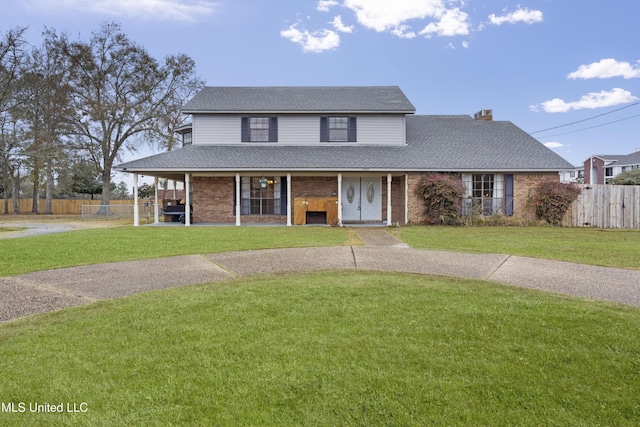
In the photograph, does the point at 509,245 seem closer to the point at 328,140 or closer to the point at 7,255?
the point at 328,140

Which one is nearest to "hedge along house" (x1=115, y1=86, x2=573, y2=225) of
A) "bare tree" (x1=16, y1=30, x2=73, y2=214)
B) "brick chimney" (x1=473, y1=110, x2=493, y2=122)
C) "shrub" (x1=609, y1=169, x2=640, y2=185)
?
"brick chimney" (x1=473, y1=110, x2=493, y2=122)

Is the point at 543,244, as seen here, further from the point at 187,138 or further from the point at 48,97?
the point at 48,97

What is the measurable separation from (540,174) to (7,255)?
19207mm

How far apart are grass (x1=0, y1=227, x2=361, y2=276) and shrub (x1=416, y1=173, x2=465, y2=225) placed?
586 centimetres

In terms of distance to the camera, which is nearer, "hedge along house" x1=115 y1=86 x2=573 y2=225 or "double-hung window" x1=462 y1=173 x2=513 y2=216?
"hedge along house" x1=115 y1=86 x2=573 y2=225

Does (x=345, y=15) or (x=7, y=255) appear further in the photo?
(x=345, y=15)

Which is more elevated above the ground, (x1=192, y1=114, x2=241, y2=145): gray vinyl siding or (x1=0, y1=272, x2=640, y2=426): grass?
(x1=192, y1=114, x2=241, y2=145): gray vinyl siding

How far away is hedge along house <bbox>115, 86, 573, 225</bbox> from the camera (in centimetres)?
1711

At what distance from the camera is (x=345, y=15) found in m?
18.3

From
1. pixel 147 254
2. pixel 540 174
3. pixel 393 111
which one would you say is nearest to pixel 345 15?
pixel 393 111

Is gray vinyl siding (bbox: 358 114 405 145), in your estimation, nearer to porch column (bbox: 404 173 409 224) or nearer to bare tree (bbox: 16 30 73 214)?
porch column (bbox: 404 173 409 224)

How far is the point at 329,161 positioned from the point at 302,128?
3.17 m

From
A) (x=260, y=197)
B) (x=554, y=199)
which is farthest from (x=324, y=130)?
(x=554, y=199)

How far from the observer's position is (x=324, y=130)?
1941 centimetres
